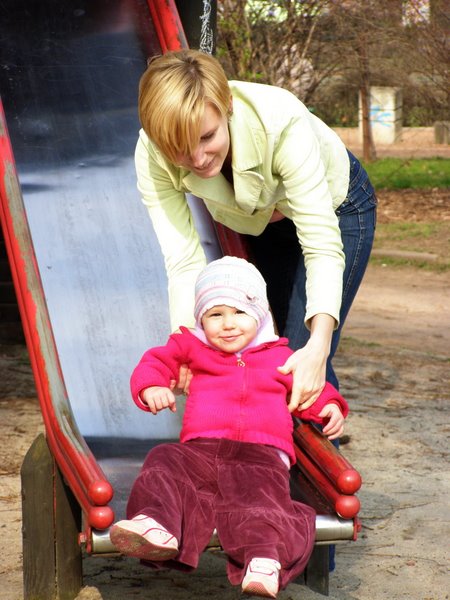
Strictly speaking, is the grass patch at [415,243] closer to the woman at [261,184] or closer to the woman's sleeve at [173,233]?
the woman at [261,184]

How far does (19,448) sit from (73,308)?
3.89 ft

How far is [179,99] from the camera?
2744 mm

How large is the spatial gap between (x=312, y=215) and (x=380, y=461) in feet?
7.03

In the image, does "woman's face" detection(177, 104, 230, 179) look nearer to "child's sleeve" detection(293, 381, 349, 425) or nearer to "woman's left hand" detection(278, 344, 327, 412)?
"woman's left hand" detection(278, 344, 327, 412)

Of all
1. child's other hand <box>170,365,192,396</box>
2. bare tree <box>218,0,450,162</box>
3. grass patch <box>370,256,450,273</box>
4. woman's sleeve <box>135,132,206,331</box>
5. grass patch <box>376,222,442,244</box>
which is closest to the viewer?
child's other hand <box>170,365,192,396</box>

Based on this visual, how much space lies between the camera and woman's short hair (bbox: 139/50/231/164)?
2748 mm

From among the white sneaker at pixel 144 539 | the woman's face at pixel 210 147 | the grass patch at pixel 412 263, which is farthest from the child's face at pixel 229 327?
the grass patch at pixel 412 263

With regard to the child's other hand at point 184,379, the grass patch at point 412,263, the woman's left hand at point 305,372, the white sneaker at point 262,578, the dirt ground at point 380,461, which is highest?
the woman's left hand at point 305,372

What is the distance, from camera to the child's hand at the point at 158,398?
2951 mm

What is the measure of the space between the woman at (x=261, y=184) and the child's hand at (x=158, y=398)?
13.1 inches

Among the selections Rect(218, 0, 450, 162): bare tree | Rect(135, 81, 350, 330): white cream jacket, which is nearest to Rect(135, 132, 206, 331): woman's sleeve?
Rect(135, 81, 350, 330): white cream jacket

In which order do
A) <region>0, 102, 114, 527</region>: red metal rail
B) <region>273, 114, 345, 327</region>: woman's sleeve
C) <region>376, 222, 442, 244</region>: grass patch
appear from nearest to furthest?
<region>0, 102, 114, 527</region>: red metal rail → <region>273, 114, 345, 327</region>: woman's sleeve → <region>376, 222, 442, 244</region>: grass patch

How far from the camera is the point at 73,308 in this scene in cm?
406

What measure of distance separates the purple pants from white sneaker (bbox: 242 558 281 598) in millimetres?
27
